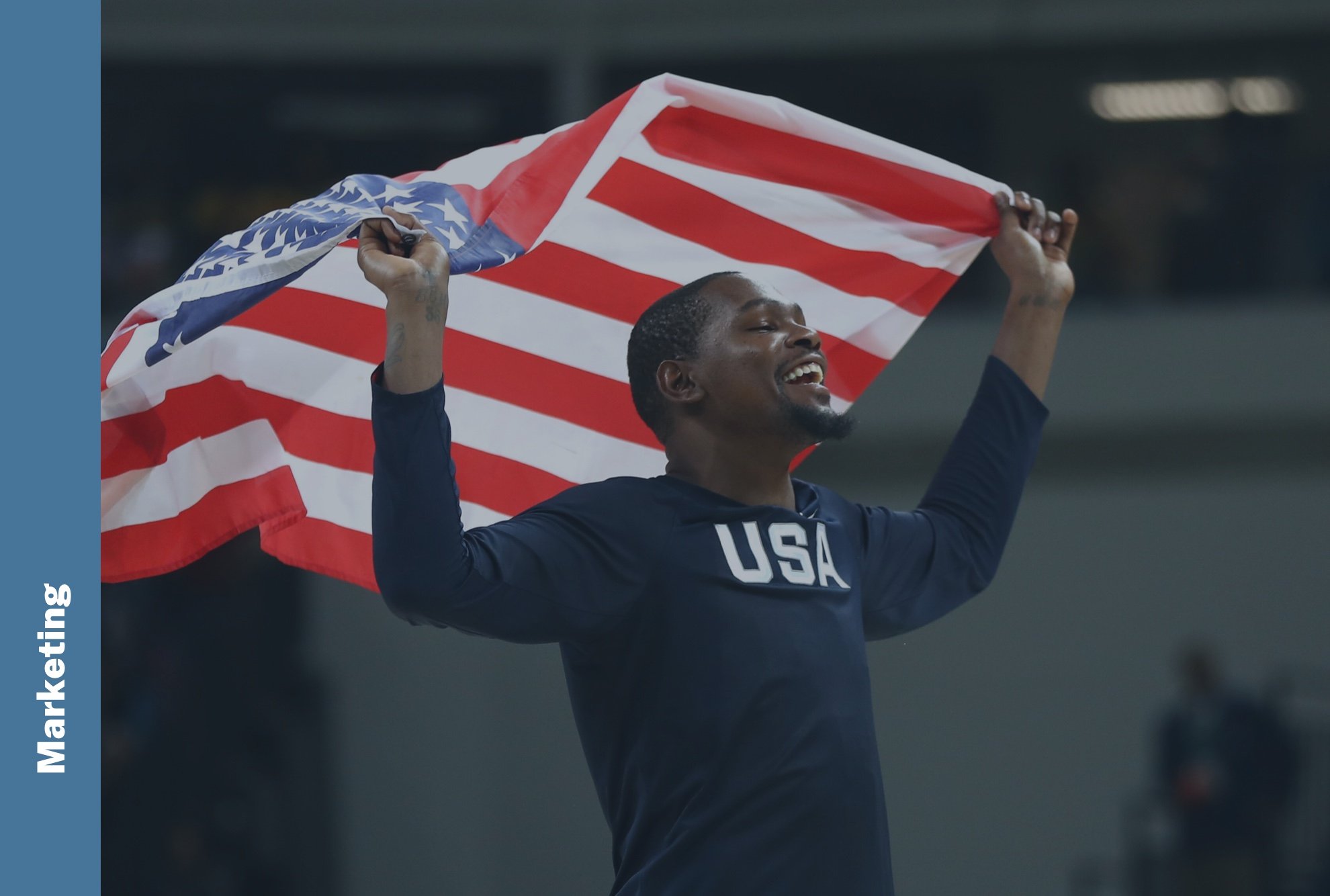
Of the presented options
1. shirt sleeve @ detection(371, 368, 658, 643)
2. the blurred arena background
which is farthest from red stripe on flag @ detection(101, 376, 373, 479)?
the blurred arena background

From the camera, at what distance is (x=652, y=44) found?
10.5m

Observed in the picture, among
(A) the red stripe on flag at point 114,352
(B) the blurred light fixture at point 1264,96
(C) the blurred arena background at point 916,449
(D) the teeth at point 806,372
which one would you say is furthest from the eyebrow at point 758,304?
(B) the blurred light fixture at point 1264,96

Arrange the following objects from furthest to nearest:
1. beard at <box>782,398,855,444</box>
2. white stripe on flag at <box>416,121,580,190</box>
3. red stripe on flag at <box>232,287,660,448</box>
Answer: red stripe on flag at <box>232,287,660,448</box>
white stripe on flag at <box>416,121,580,190</box>
beard at <box>782,398,855,444</box>

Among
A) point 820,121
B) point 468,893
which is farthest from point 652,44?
point 820,121

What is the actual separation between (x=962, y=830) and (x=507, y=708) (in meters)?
2.96

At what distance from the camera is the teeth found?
2.44m

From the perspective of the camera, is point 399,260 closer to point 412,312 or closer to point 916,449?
point 412,312

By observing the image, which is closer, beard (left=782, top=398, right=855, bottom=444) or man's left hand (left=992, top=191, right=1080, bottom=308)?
beard (left=782, top=398, right=855, bottom=444)

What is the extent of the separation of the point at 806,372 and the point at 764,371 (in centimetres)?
8

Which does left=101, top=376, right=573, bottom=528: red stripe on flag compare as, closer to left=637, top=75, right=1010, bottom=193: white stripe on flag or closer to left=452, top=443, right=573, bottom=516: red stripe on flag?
left=452, top=443, right=573, bottom=516: red stripe on flag

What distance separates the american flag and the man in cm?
43

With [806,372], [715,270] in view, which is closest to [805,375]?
[806,372]

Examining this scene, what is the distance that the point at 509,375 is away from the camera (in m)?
3.04
